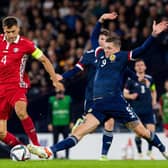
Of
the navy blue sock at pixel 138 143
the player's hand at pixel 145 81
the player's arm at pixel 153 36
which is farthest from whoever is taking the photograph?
the navy blue sock at pixel 138 143

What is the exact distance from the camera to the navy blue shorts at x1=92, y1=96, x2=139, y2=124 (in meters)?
14.8

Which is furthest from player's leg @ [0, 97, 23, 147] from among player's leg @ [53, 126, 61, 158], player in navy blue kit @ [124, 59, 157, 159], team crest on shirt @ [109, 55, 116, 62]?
player's leg @ [53, 126, 61, 158]

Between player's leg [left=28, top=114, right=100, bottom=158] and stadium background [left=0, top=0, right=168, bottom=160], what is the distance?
25.8 feet

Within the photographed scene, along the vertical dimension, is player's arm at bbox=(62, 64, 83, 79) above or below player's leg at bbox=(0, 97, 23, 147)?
above

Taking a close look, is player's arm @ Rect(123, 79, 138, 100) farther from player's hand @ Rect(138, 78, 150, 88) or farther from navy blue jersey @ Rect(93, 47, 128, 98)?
navy blue jersey @ Rect(93, 47, 128, 98)

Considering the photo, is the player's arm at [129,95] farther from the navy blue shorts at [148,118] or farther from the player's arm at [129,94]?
the navy blue shorts at [148,118]

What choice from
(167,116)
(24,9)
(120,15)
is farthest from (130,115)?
(24,9)

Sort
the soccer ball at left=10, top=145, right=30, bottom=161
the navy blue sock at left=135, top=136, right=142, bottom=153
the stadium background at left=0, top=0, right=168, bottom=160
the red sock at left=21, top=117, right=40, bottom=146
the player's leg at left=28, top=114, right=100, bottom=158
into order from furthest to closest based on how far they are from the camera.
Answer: the stadium background at left=0, top=0, right=168, bottom=160
the navy blue sock at left=135, top=136, right=142, bottom=153
the red sock at left=21, top=117, right=40, bottom=146
the soccer ball at left=10, top=145, right=30, bottom=161
the player's leg at left=28, top=114, right=100, bottom=158

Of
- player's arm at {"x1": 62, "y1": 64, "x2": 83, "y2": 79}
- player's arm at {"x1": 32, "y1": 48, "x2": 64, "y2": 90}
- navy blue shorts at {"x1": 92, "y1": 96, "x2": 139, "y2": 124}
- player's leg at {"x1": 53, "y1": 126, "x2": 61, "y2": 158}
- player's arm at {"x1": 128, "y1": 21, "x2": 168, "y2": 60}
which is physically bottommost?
player's leg at {"x1": 53, "y1": 126, "x2": 61, "y2": 158}

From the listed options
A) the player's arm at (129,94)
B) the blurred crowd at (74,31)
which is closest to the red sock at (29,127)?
the player's arm at (129,94)

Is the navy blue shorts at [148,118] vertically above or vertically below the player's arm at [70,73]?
below

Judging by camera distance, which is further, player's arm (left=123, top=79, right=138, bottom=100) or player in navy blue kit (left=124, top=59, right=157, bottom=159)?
player in navy blue kit (left=124, top=59, right=157, bottom=159)

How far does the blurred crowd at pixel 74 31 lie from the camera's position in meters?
23.1

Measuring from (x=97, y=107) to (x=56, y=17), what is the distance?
12273mm
